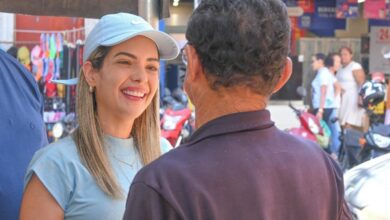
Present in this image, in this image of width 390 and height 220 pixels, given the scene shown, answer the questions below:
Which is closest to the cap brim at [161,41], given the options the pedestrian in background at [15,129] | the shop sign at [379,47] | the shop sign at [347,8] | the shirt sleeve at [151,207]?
the pedestrian in background at [15,129]

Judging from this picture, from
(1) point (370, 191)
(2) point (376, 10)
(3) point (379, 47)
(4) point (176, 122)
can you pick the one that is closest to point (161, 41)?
(1) point (370, 191)

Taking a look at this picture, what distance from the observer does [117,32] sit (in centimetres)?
210

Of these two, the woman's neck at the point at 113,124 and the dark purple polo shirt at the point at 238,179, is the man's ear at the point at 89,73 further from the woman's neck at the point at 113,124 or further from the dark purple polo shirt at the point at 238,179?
the dark purple polo shirt at the point at 238,179

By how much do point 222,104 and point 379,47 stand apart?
1458cm

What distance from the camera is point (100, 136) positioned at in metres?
2.14

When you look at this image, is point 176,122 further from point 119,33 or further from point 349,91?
point 119,33

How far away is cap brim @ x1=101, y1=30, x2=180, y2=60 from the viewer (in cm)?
208

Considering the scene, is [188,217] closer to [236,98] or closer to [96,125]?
[236,98]

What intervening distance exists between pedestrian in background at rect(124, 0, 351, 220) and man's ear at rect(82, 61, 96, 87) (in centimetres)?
81

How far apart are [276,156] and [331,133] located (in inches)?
360

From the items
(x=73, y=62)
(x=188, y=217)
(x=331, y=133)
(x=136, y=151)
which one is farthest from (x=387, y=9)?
(x=188, y=217)

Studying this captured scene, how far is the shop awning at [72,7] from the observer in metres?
2.63

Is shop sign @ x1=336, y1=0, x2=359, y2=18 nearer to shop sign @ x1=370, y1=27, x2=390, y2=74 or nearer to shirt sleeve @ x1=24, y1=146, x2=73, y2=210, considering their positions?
shop sign @ x1=370, y1=27, x2=390, y2=74

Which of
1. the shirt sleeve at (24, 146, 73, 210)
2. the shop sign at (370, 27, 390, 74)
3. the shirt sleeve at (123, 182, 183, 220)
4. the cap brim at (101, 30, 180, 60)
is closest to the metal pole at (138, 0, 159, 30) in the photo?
the cap brim at (101, 30, 180, 60)
